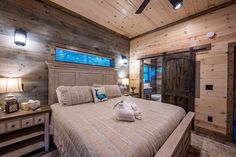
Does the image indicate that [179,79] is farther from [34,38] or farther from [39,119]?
[34,38]

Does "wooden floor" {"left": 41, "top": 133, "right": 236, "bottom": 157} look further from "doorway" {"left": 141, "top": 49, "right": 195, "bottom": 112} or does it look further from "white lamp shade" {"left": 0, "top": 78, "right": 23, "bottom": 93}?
"white lamp shade" {"left": 0, "top": 78, "right": 23, "bottom": 93}

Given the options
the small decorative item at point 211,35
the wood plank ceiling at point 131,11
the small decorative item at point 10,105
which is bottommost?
the small decorative item at point 10,105

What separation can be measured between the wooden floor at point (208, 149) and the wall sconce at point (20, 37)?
2020 mm

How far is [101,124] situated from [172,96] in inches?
108

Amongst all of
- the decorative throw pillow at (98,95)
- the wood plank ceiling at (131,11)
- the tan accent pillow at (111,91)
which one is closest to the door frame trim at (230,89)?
the wood plank ceiling at (131,11)

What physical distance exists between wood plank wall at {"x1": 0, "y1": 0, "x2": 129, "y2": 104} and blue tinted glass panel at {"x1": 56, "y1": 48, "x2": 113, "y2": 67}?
0.69 ft

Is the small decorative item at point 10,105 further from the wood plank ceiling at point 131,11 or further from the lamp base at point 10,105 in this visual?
the wood plank ceiling at point 131,11

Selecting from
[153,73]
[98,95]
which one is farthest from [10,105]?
[153,73]

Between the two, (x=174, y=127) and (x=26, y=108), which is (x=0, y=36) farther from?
(x=174, y=127)

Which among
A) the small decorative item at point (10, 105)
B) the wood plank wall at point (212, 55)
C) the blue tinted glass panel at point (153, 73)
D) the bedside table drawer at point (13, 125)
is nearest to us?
the bedside table drawer at point (13, 125)

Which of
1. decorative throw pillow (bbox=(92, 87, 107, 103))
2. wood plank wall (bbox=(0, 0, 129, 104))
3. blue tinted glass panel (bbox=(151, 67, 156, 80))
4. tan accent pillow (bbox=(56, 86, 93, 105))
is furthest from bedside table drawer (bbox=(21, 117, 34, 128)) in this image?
blue tinted glass panel (bbox=(151, 67, 156, 80))

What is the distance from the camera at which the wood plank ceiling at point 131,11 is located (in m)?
2.52

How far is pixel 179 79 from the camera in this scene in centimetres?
320

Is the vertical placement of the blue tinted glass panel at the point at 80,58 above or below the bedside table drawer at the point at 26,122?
above
